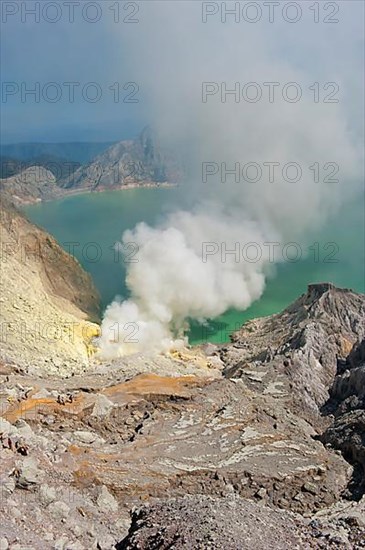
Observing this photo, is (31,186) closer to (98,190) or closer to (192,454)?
(98,190)

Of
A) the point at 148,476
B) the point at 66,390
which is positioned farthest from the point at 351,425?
the point at 66,390

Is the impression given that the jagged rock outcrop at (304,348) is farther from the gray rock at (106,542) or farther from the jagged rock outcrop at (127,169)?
the jagged rock outcrop at (127,169)

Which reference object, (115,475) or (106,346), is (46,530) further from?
(106,346)

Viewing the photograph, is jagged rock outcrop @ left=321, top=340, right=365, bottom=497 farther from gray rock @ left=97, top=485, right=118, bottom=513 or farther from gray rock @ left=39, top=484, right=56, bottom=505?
gray rock @ left=39, top=484, right=56, bottom=505

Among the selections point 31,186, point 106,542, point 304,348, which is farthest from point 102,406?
point 31,186

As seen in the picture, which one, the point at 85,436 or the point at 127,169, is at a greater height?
the point at 127,169
